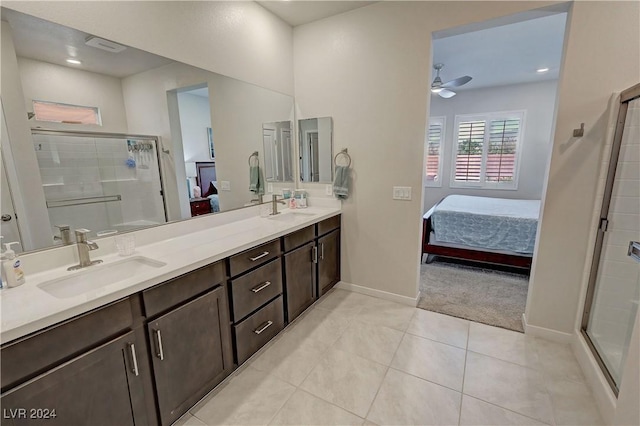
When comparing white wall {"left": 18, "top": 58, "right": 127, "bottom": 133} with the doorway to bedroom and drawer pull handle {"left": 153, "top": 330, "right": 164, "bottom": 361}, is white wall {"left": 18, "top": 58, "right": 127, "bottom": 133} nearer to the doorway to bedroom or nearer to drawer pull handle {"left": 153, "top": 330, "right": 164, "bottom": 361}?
drawer pull handle {"left": 153, "top": 330, "right": 164, "bottom": 361}

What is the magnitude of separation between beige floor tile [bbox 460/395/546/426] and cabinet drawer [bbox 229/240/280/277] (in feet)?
4.83

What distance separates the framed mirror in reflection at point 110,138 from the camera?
4.22 feet

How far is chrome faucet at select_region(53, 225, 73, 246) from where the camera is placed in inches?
55.0

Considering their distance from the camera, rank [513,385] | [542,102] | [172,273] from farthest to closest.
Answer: [542,102] < [513,385] < [172,273]

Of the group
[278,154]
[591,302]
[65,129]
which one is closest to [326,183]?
[278,154]

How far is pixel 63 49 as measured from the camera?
139 cm

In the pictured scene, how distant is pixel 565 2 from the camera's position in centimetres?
185

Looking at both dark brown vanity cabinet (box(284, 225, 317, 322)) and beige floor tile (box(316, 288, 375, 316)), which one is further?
beige floor tile (box(316, 288, 375, 316))

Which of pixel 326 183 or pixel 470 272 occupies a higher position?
pixel 326 183

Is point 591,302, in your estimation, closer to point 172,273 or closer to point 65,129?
point 172,273

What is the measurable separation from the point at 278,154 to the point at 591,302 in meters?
2.76

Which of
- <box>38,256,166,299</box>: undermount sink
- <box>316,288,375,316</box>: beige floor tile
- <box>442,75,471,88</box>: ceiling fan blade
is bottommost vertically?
<box>316,288,375,316</box>: beige floor tile

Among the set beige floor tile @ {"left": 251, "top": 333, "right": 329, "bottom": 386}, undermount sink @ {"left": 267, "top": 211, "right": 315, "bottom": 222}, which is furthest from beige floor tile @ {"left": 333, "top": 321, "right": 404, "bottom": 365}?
undermount sink @ {"left": 267, "top": 211, "right": 315, "bottom": 222}

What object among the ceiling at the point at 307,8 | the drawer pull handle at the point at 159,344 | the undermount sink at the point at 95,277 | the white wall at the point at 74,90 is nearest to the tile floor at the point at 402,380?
the drawer pull handle at the point at 159,344
